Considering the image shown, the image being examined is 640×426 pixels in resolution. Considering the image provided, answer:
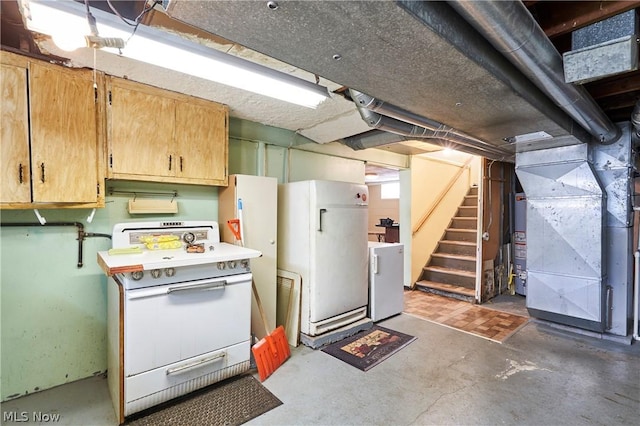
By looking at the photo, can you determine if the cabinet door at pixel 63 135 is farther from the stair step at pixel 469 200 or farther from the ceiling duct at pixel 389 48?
the stair step at pixel 469 200

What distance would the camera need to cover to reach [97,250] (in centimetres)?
249

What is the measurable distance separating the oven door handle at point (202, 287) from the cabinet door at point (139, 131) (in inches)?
40.3

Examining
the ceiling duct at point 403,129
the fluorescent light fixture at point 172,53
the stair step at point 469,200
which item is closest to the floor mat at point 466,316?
the ceiling duct at point 403,129

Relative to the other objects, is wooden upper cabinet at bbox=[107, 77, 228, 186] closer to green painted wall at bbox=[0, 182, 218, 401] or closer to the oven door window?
green painted wall at bbox=[0, 182, 218, 401]

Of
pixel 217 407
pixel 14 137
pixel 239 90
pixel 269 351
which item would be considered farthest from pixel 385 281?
pixel 14 137

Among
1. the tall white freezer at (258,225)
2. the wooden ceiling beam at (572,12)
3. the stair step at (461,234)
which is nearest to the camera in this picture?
the wooden ceiling beam at (572,12)

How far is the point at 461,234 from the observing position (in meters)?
5.68

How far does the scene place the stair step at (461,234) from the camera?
18.0ft

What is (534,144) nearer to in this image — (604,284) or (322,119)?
(604,284)

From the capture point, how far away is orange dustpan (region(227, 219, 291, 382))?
8.20ft

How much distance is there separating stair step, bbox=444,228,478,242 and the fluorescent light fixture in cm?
422

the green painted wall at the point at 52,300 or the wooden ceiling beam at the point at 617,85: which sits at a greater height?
the wooden ceiling beam at the point at 617,85

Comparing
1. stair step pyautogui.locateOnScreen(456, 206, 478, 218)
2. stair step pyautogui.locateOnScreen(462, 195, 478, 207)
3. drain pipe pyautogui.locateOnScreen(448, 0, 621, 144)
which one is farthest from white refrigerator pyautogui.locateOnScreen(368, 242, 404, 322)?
stair step pyautogui.locateOnScreen(462, 195, 478, 207)

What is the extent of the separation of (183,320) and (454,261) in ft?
14.9
